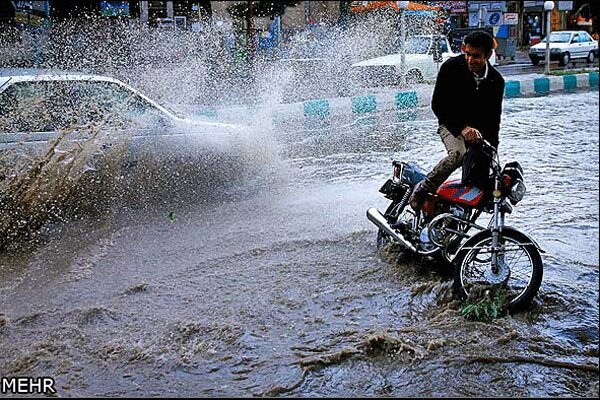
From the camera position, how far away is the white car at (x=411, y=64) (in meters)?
20.3

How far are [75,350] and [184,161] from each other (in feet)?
13.1

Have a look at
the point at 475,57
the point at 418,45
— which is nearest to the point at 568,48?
the point at 418,45

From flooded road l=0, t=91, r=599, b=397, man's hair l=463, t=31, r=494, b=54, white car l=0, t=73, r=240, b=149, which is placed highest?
man's hair l=463, t=31, r=494, b=54

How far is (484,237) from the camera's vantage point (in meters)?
4.66

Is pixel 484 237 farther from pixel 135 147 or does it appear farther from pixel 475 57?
pixel 135 147

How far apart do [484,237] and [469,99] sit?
104 cm

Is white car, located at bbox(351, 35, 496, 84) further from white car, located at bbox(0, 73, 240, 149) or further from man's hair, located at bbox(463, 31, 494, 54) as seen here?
man's hair, located at bbox(463, 31, 494, 54)

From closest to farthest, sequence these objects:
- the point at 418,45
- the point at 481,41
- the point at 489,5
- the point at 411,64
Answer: the point at 481,41
the point at 411,64
the point at 418,45
the point at 489,5

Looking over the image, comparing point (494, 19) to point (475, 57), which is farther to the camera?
point (494, 19)

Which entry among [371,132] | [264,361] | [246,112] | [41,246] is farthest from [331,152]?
[264,361]

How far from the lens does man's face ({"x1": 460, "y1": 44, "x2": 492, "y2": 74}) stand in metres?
4.86

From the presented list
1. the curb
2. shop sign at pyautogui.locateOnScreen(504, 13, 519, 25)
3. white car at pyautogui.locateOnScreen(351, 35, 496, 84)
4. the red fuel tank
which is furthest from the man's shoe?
shop sign at pyautogui.locateOnScreen(504, 13, 519, 25)

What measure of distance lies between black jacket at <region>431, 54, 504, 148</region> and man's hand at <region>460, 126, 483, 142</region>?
0.85ft

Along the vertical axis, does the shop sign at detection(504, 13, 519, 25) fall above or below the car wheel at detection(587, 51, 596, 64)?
above
